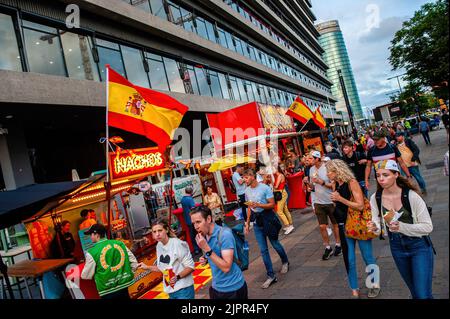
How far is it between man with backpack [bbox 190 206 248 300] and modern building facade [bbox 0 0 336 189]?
9.37m

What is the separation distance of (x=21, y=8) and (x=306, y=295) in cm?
1372

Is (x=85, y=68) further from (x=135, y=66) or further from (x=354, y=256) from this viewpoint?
(x=354, y=256)

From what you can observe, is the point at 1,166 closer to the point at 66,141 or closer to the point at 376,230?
the point at 66,141

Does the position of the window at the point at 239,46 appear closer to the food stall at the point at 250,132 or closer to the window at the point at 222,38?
the window at the point at 222,38

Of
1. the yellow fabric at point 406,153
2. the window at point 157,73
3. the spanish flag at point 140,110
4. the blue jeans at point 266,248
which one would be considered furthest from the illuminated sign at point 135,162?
the window at point 157,73

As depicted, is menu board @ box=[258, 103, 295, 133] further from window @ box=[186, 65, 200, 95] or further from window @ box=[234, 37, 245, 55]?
window @ box=[234, 37, 245, 55]

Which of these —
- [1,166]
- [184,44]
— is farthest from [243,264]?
[184,44]

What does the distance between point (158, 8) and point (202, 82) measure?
18.2 ft

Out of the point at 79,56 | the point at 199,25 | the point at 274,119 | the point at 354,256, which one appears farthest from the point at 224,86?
the point at 354,256

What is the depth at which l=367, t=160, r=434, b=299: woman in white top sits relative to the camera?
9.70 feet

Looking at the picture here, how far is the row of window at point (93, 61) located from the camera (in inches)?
436

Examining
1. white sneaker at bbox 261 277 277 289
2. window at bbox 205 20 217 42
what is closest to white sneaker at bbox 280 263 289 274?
white sneaker at bbox 261 277 277 289
